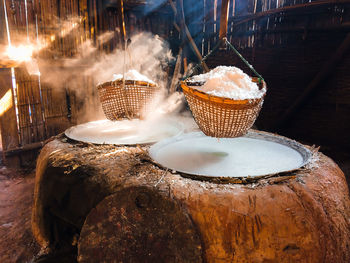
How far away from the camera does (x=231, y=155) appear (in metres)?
2.37

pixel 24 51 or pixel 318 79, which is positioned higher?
pixel 24 51

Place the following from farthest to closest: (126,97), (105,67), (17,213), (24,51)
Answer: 1. (105,67)
2. (24,51)
3. (17,213)
4. (126,97)

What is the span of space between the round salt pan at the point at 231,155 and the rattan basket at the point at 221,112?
1.02 ft

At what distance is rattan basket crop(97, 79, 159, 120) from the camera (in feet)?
8.75

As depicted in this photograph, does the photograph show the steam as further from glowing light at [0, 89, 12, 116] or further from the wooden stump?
the wooden stump

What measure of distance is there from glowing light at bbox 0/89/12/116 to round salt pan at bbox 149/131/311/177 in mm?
4035

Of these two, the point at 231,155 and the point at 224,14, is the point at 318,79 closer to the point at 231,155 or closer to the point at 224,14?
the point at 231,155

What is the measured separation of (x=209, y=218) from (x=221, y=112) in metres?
0.75

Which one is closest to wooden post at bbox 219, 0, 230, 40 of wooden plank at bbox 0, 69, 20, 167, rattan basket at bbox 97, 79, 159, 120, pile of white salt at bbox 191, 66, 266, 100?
pile of white salt at bbox 191, 66, 266, 100

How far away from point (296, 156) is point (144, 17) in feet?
18.1

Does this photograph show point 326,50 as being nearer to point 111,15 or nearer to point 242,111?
point 242,111

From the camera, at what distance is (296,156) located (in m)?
2.31

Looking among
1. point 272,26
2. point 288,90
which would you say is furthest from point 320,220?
point 272,26

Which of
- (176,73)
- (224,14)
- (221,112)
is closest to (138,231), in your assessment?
(221,112)
